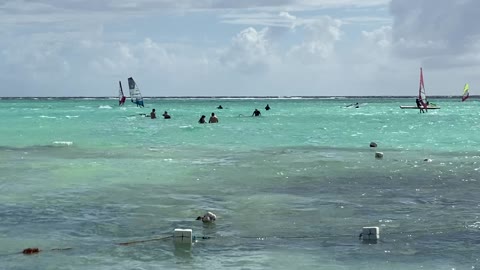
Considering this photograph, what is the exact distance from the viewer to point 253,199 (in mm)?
22516

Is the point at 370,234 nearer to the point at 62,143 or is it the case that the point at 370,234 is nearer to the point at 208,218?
the point at 208,218

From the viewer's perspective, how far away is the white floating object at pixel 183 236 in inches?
638

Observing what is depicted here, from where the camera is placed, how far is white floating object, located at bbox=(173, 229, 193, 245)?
16203 millimetres

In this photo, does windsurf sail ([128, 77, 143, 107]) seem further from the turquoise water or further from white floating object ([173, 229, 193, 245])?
white floating object ([173, 229, 193, 245])

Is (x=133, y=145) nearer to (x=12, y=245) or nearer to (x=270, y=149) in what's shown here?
(x=270, y=149)

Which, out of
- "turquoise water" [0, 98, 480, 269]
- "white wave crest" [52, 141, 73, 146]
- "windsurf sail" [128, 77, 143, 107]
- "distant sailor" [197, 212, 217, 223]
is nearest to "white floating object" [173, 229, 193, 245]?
"turquoise water" [0, 98, 480, 269]

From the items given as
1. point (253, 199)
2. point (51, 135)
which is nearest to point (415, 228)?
point (253, 199)

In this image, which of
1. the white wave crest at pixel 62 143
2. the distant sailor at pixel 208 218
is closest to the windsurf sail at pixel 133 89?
the white wave crest at pixel 62 143

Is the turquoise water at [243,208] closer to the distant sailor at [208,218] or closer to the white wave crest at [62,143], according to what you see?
the distant sailor at [208,218]

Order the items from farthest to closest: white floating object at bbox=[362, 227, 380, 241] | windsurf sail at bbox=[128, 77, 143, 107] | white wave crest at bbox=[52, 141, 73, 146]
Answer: windsurf sail at bbox=[128, 77, 143, 107] < white wave crest at bbox=[52, 141, 73, 146] < white floating object at bbox=[362, 227, 380, 241]

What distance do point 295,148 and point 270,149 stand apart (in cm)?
168

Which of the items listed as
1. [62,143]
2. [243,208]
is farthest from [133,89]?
[243,208]

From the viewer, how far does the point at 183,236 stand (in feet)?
53.3

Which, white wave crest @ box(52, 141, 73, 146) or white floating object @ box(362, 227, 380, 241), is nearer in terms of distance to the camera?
white floating object @ box(362, 227, 380, 241)
